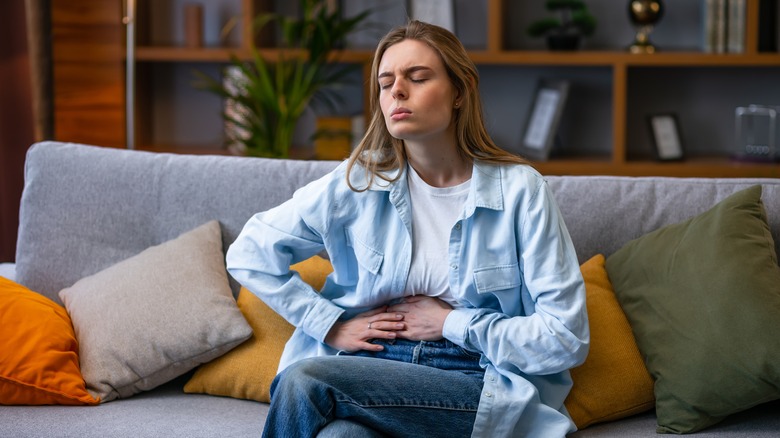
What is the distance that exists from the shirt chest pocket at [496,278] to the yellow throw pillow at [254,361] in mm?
435

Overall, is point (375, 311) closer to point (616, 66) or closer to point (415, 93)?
point (415, 93)

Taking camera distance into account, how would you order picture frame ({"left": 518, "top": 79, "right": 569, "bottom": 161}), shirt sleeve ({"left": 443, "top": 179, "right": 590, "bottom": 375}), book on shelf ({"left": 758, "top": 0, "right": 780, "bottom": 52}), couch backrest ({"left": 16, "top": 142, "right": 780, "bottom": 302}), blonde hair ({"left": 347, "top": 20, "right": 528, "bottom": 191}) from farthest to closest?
picture frame ({"left": 518, "top": 79, "right": 569, "bottom": 161}) → book on shelf ({"left": 758, "top": 0, "right": 780, "bottom": 52}) → couch backrest ({"left": 16, "top": 142, "right": 780, "bottom": 302}) → blonde hair ({"left": 347, "top": 20, "right": 528, "bottom": 191}) → shirt sleeve ({"left": 443, "top": 179, "right": 590, "bottom": 375})

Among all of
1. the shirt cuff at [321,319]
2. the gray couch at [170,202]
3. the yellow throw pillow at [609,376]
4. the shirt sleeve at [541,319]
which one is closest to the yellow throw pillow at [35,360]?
the gray couch at [170,202]

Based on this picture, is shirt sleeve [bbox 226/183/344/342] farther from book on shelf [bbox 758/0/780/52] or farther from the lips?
book on shelf [bbox 758/0/780/52]

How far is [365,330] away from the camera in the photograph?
196 centimetres

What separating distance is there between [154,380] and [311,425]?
0.55 m

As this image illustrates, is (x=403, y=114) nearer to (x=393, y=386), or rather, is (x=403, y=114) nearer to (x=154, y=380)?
(x=393, y=386)

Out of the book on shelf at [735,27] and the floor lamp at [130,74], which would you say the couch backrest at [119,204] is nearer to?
the floor lamp at [130,74]

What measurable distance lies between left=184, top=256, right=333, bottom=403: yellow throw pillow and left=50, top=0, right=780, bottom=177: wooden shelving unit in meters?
1.87

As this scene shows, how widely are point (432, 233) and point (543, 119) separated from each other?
214 centimetres

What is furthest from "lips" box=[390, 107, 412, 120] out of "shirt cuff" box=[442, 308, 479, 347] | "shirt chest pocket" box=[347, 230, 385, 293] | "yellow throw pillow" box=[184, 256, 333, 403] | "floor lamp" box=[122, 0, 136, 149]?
"floor lamp" box=[122, 0, 136, 149]

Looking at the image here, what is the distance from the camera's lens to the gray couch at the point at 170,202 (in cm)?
223

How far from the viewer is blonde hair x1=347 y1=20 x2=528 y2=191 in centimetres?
191

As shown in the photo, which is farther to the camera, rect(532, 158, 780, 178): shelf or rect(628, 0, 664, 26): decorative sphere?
rect(628, 0, 664, 26): decorative sphere
